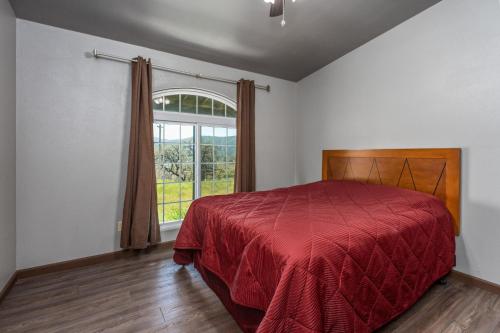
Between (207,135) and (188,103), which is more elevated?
(188,103)

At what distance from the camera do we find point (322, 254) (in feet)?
3.54

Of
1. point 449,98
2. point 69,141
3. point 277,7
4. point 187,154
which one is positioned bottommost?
point 187,154

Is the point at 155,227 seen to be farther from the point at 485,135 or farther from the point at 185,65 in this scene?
the point at 485,135

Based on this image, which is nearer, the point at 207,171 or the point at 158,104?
the point at 158,104

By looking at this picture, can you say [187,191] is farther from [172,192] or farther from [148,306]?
[148,306]

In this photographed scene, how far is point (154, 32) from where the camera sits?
251 cm

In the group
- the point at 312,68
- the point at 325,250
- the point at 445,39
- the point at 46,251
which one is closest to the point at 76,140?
the point at 46,251

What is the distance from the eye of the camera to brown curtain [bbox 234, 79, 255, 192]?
3.35 meters

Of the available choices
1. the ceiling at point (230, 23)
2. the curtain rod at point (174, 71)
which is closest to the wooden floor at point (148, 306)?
the curtain rod at point (174, 71)

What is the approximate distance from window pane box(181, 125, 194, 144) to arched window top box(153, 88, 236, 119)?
201mm

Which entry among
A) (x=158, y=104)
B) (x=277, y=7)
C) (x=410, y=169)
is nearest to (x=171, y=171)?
(x=158, y=104)

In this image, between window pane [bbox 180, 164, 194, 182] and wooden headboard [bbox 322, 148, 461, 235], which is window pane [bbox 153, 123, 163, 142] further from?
wooden headboard [bbox 322, 148, 461, 235]

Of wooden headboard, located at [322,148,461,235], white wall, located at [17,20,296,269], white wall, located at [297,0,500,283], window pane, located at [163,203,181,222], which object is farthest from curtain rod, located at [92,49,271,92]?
window pane, located at [163,203,181,222]

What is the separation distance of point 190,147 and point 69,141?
1337 millimetres
